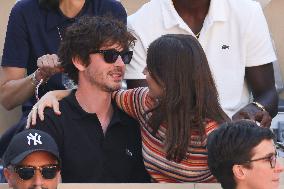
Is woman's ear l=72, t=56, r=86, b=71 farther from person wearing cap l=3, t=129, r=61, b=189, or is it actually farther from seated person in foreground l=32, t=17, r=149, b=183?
person wearing cap l=3, t=129, r=61, b=189

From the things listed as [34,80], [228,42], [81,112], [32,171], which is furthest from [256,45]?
[32,171]

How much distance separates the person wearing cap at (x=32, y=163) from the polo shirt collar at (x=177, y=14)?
1244mm

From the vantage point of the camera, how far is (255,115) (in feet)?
13.0

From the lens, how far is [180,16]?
14.2 feet

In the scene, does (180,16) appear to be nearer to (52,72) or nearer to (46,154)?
(52,72)

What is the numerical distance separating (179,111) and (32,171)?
27.2 inches

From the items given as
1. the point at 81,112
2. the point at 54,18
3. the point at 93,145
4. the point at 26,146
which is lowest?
the point at 93,145

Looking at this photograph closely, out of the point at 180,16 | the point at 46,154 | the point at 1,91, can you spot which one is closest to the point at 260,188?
the point at 46,154

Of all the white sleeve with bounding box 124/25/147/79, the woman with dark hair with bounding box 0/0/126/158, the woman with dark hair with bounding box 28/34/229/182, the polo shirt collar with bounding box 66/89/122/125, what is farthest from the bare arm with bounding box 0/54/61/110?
the woman with dark hair with bounding box 28/34/229/182

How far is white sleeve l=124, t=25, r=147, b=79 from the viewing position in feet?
14.0

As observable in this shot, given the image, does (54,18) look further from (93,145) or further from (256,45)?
(256,45)

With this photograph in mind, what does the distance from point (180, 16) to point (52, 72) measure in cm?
77

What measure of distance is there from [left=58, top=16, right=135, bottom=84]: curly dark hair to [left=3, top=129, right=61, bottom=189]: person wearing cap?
691 mm

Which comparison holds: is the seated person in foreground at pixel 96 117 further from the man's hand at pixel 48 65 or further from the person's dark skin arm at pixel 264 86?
the person's dark skin arm at pixel 264 86
